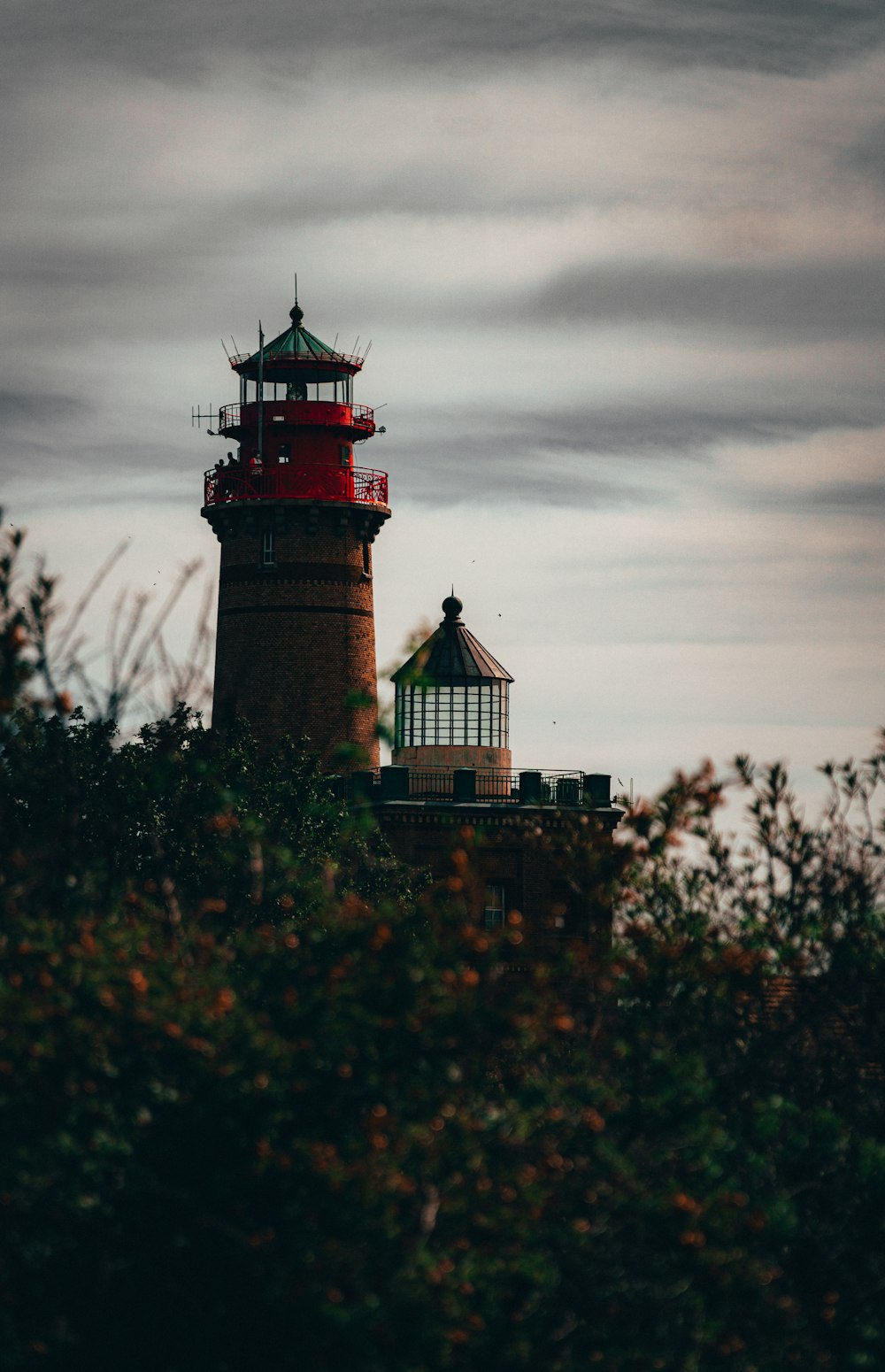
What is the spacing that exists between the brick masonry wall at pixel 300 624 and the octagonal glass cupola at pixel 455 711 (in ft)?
4.13

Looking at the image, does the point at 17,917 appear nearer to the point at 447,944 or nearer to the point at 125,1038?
the point at 125,1038

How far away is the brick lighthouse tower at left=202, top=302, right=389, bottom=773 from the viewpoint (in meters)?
49.2

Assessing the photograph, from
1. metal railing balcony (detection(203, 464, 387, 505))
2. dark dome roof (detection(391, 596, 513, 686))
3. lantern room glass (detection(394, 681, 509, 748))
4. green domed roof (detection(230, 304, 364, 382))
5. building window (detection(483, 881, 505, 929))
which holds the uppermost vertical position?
green domed roof (detection(230, 304, 364, 382))

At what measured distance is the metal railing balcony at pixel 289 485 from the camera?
50125mm

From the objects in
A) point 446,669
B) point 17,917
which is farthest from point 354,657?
point 17,917

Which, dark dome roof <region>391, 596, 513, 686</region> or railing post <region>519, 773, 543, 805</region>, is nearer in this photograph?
railing post <region>519, 773, 543, 805</region>

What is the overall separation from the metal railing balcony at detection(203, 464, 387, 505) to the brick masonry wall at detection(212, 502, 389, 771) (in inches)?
13.3

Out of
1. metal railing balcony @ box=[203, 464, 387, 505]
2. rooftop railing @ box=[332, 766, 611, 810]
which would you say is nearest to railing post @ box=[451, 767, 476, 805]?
rooftop railing @ box=[332, 766, 611, 810]

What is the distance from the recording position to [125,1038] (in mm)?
13828

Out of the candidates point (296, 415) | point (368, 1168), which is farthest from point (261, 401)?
point (368, 1168)

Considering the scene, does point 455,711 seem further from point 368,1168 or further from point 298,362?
point 368,1168

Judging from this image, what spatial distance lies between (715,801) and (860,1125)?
3616mm

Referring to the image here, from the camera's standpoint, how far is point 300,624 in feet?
162

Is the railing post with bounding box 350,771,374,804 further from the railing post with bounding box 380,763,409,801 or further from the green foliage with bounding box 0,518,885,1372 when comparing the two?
the green foliage with bounding box 0,518,885,1372
